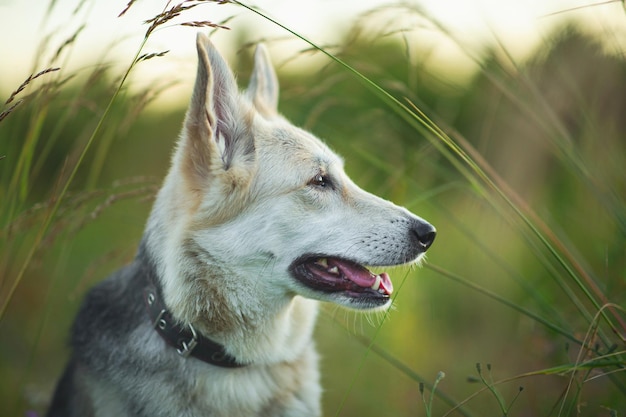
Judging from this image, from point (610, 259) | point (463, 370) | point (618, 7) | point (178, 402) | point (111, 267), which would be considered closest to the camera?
point (178, 402)

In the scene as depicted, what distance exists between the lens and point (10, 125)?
2908 millimetres

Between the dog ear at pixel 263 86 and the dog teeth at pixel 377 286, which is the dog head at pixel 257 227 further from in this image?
A: the dog ear at pixel 263 86

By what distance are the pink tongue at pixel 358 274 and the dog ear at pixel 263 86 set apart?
102cm

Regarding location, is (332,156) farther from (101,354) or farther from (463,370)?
(463,370)

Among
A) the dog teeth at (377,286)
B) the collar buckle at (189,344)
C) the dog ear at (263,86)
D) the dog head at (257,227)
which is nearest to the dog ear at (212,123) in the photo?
the dog head at (257,227)

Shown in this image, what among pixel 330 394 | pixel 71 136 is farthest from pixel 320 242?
pixel 71 136

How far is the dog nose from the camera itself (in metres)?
2.49

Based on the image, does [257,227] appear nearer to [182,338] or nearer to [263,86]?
[182,338]

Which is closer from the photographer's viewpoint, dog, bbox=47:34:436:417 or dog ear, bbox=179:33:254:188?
dog ear, bbox=179:33:254:188

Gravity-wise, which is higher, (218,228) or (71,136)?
(218,228)

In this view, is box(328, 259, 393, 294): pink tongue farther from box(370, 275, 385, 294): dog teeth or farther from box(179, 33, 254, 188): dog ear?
box(179, 33, 254, 188): dog ear

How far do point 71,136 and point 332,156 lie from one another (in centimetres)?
506

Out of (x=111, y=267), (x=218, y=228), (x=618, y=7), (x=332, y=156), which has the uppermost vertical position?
(x=618, y=7)

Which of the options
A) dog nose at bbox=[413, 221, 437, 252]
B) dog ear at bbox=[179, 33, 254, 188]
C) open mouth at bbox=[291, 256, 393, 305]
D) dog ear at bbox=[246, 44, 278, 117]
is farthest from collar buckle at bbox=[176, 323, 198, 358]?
dog ear at bbox=[246, 44, 278, 117]
